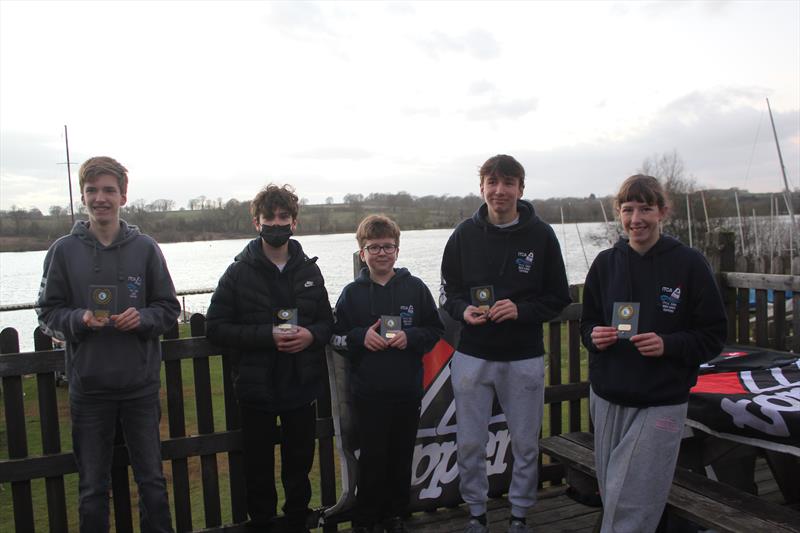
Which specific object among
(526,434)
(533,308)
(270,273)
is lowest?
(526,434)

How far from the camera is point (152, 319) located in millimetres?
2975

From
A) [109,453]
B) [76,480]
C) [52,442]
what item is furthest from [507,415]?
[76,480]

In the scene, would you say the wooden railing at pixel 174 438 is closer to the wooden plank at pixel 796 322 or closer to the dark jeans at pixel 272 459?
the dark jeans at pixel 272 459

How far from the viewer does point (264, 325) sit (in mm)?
3178

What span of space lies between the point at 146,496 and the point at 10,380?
0.96 metres

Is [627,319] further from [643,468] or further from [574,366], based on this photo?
[574,366]

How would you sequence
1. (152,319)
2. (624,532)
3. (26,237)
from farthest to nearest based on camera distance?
(26,237), (152,319), (624,532)

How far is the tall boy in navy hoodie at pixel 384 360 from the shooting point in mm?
3357

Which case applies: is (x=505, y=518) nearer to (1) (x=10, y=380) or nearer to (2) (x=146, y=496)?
(2) (x=146, y=496)

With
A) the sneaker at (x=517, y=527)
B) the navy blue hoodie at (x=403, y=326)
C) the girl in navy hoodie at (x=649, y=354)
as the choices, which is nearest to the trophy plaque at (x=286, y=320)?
the navy blue hoodie at (x=403, y=326)

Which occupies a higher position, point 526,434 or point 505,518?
point 526,434

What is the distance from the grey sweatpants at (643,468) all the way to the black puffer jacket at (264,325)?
5.41 ft

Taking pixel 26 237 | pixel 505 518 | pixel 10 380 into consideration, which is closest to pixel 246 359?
pixel 10 380

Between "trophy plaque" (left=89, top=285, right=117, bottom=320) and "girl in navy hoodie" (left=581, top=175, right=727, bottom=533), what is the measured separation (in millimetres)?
2344
